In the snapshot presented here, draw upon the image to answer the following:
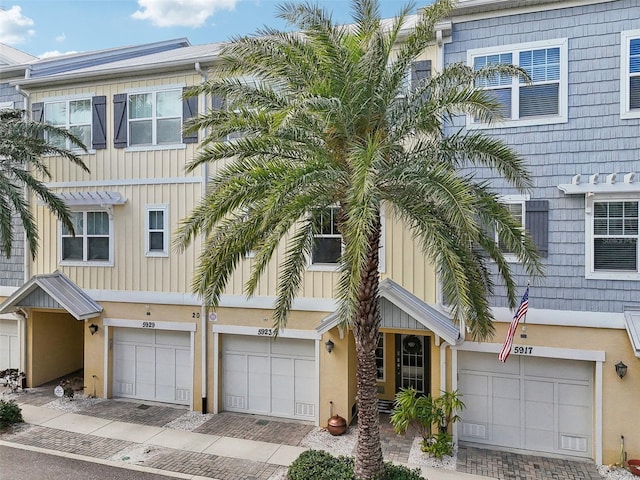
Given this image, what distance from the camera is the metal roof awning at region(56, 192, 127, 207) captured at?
13346 mm

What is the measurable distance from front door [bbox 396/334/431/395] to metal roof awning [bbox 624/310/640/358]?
16.8ft

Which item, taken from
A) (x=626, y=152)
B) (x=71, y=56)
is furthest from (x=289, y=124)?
(x=71, y=56)

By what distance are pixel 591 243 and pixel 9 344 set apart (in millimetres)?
17690

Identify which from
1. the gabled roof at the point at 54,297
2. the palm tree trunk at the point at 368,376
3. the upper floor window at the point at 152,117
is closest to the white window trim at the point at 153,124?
the upper floor window at the point at 152,117

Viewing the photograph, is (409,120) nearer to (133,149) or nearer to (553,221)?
(553,221)

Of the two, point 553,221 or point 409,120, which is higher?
point 409,120

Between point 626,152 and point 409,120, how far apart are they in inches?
217

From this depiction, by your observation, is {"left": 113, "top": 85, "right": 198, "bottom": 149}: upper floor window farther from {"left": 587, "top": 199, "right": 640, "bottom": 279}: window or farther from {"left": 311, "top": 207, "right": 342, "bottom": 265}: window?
{"left": 587, "top": 199, "right": 640, "bottom": 279}: window

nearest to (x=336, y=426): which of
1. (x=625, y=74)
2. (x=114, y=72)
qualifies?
(x=625, y=74)

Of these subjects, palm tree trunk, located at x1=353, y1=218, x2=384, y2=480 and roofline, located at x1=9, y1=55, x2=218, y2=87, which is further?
roofline, located at x1=9, y1=55, x2=218, y2=87

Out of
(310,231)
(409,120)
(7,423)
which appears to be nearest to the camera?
(409,120)

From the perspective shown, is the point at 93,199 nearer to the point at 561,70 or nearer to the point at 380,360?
the point at 380,360

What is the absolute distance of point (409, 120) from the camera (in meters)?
7.63

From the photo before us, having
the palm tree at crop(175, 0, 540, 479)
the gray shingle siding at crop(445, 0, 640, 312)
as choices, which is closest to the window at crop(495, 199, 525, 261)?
the gray shingle siding at crop(445, 0, 640, 312)
